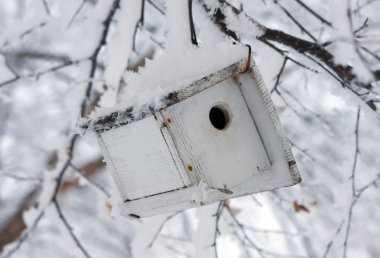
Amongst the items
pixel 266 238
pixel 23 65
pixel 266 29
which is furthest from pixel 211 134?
pixel 266 238

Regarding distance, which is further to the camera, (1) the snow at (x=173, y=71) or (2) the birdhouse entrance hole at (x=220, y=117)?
(2) the birdhouse entrance hole at (x=220, y=117)

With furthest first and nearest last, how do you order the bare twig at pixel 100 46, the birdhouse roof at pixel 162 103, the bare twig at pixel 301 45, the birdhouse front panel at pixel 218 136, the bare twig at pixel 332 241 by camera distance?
1. the bare twig at pixel 332 241
2. the bare twig at pixel 100 46
3. the bare twig at pixel 301 45
4. the birdhouse front panel at pixel 218 136
5. the birdhouse roof at pixel 162 103

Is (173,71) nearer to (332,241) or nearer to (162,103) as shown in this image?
(162,103)

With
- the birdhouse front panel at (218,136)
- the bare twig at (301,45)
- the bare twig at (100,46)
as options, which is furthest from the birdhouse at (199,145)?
the bare twig at (100,46)

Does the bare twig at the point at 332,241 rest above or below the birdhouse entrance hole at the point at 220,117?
below

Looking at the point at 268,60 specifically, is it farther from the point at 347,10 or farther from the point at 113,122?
the point at 113,122

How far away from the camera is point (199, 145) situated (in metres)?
1.81

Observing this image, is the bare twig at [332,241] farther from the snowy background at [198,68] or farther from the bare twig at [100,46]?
the bare twig at [100,46]

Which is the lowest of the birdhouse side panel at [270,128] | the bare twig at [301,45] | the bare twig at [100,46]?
the birdhouse side panel at [270,128]

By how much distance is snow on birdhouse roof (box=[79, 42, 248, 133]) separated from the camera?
168cm

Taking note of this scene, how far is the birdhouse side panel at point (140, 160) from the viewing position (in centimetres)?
179

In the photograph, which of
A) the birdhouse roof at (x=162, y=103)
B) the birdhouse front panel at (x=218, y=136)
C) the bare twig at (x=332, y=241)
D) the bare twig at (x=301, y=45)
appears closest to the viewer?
the birdhouse roof at (x=162, y=103)

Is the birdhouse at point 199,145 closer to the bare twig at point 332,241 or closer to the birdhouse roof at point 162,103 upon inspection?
the birdhouse roof at point 162,103

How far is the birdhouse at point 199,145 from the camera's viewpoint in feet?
5.77
